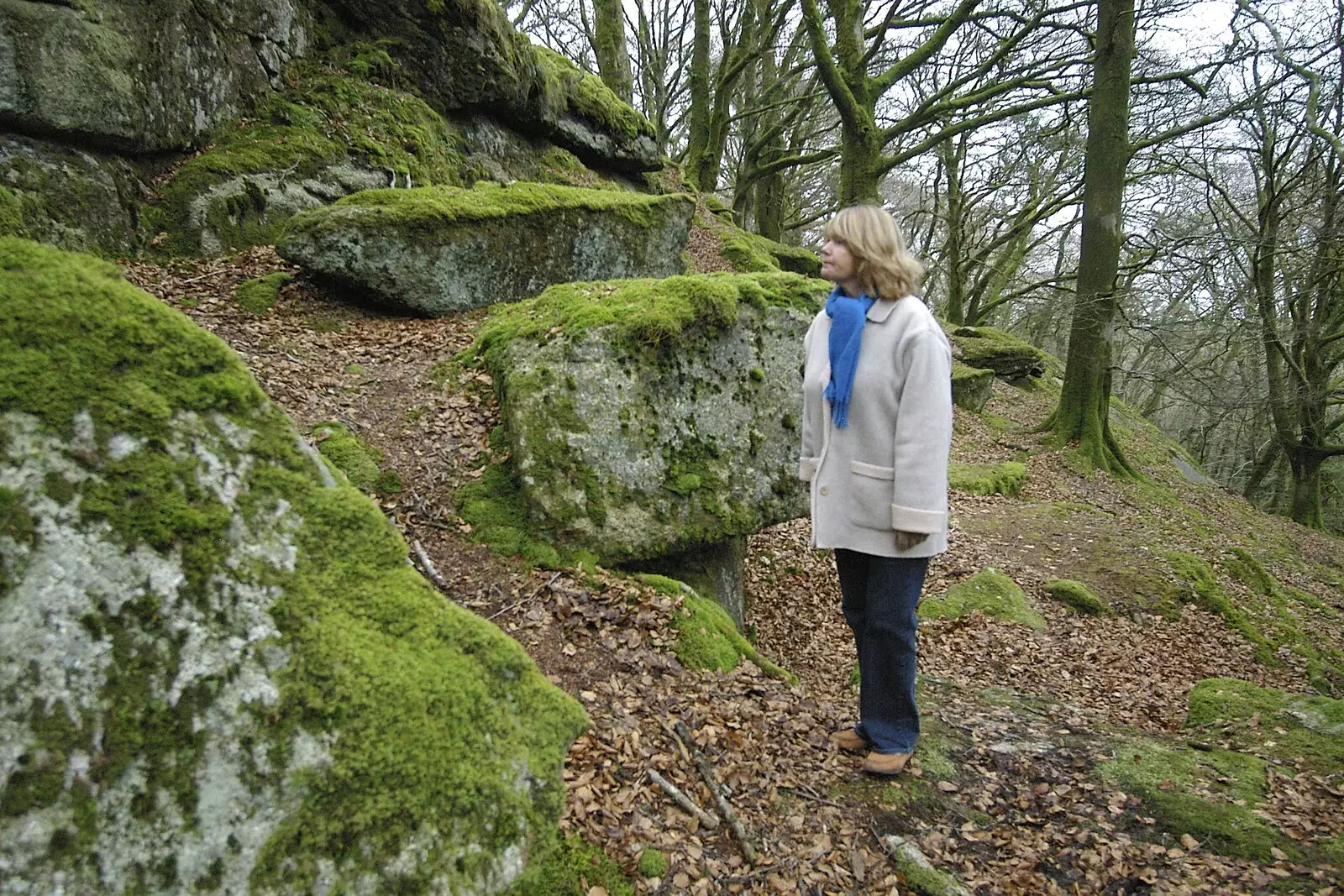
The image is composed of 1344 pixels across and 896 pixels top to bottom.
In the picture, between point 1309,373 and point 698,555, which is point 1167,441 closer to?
point 1309,373

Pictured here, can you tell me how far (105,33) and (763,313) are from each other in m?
6.38

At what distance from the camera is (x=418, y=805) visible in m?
1.76

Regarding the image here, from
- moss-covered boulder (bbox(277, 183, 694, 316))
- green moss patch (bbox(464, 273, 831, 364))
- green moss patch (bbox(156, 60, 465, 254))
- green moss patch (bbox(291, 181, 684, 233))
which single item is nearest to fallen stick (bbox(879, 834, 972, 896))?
green moss patch (bbox(464, 273, 831, 364))

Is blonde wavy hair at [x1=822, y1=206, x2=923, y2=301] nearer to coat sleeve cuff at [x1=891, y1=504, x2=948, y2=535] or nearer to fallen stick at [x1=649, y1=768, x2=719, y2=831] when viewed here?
coat sleeve cuff at [x1=891, y1=504, x2=948, y2=535]

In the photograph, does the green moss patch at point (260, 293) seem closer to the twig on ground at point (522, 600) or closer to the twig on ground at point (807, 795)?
the twig on ground at point (522, 600)

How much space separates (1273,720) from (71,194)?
32.6ft

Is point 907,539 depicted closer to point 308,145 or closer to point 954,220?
point 308,145

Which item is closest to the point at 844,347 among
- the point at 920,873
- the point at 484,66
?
the point at 920,873

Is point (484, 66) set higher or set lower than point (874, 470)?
higher

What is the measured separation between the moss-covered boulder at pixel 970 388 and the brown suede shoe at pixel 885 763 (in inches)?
481

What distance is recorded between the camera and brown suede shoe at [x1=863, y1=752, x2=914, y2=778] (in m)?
3.31

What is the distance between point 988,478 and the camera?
10289 mm

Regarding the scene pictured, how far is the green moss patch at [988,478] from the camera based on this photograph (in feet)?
32.8

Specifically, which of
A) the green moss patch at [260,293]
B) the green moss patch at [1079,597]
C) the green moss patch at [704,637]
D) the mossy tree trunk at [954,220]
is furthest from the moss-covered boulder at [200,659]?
the mossy tree trunk at [954,220]
